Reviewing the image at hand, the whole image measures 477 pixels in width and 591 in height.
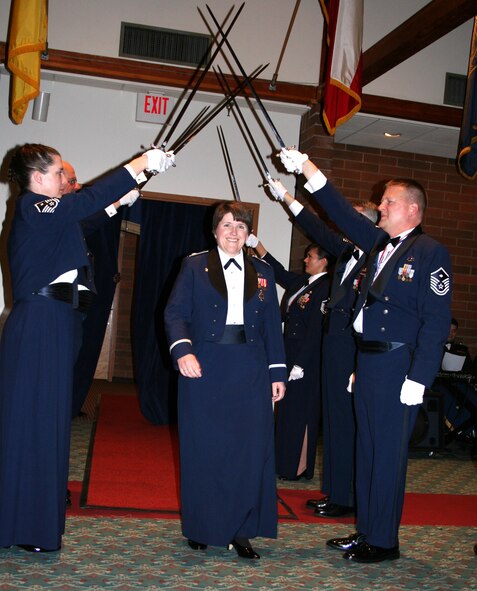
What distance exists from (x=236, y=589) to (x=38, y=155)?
1.86 metres

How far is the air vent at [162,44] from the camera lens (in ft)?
20.8

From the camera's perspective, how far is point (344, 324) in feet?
13.0

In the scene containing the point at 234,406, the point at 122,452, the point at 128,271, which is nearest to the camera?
the point at 234,406

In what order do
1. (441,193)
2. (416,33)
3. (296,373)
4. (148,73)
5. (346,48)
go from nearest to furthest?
(296,373) → (416,33) → (346,48) → (148,73) → (441,193)

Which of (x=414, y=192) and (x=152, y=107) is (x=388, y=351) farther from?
(x=152, y=107)

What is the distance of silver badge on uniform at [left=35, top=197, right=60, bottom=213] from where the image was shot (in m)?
2.75

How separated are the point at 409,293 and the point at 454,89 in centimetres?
455

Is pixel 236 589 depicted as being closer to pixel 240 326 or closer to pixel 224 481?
pixel 224 481

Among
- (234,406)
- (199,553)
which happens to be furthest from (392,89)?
(199,553)

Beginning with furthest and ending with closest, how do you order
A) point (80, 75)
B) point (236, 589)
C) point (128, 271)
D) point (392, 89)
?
point (128, 271) < point (392, 89) < point (80, 75) < point (236, 589)

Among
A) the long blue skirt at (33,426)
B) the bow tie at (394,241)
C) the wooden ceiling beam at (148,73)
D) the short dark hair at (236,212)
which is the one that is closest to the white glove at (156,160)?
the short dark hair at (236,212)

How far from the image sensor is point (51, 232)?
2793 millimetres

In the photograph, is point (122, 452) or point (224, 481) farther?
point (122, 452)

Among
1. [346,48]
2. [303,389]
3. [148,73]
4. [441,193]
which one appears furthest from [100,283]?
[441,193]
